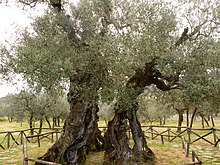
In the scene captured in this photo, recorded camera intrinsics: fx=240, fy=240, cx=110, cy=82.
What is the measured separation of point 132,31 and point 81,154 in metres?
7.42

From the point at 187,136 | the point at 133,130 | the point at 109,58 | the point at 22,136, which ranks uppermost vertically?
the point at 109,58

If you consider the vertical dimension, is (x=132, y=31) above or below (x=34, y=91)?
above

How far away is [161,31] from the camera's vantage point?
935 cm

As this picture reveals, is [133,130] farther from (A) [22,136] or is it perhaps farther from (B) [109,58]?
(A) [22,136]

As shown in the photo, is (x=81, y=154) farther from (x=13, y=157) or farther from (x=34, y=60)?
(x=34, y=60)

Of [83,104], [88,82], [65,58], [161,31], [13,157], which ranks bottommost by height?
[13,157]

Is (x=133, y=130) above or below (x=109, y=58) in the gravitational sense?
below

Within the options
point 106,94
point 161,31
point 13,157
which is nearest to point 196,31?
point 161,31

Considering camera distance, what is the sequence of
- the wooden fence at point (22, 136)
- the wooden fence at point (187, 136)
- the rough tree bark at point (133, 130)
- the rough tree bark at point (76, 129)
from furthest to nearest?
1. the wooden fence at point (22, 136)
2. the wooden fence at point (187, 136)
3. the rough tree bark at point (76, 129)
4. the rough tree bark at point (133, 130)

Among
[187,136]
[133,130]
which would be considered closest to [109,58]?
[133,130]

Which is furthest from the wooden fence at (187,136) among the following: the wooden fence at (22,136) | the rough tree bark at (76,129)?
the wooden fence at (22,136)

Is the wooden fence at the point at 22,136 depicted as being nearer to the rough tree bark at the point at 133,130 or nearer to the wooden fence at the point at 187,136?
the rough tree bark at the point at 133,130

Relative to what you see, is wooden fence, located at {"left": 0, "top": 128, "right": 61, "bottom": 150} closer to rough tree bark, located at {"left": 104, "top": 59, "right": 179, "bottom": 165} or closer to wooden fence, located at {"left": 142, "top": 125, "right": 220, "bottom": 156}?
rough tree bark, located at {"left": 104, "top": 59, "right": 179, "bottom": 165}

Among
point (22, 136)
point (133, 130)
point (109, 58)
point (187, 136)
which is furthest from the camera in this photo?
point (187, 136)
